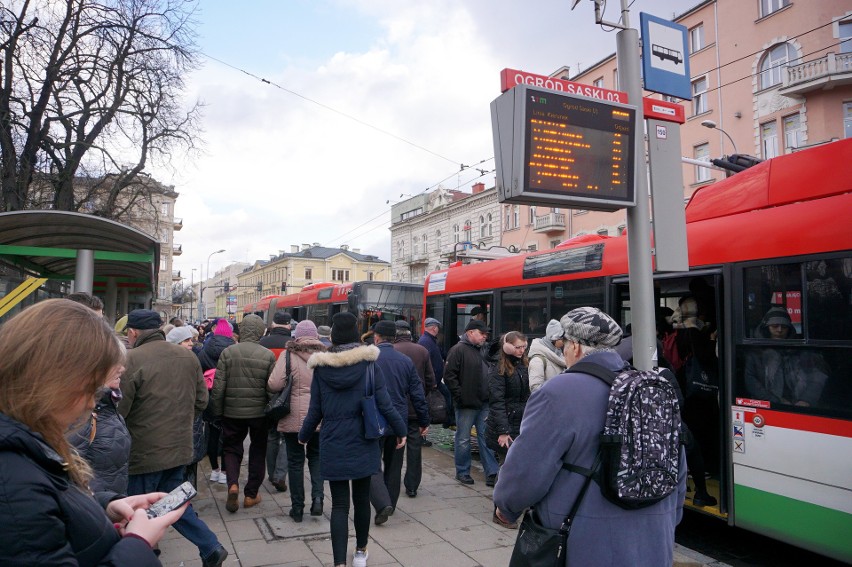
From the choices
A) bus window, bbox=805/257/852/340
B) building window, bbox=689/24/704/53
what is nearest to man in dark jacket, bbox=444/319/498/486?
bus window, bbox=805/257/852/340

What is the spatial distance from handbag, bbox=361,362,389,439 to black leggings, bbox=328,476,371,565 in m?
0.35

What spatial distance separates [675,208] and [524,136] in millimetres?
1403

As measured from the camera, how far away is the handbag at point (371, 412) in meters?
4.57

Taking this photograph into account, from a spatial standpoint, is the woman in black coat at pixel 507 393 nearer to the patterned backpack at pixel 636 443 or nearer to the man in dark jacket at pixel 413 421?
the man in dark jacket at pixel 413 421

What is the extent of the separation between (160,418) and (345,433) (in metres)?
1.43

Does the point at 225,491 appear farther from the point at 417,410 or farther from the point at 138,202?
the point at 138,202

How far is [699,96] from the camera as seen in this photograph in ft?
99.8

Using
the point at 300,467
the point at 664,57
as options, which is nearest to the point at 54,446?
the point at 300,467

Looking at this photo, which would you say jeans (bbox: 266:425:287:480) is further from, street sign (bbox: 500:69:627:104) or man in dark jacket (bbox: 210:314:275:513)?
street sign (bbox: 500:69:627:104)

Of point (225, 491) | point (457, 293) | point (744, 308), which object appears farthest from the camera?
point (457, 293)

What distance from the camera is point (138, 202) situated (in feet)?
68.7

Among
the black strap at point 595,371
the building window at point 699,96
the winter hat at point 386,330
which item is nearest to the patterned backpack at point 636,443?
the black strap at point 595,371

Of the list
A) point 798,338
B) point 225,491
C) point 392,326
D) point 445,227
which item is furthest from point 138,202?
point 445,227

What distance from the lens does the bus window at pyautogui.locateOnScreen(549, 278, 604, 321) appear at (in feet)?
25.6
